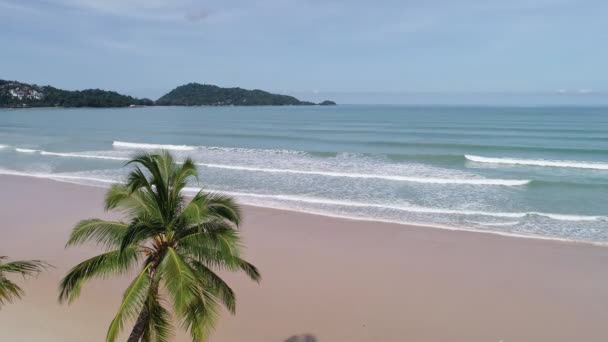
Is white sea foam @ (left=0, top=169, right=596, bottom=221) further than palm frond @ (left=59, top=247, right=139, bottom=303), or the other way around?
white sea foam @ (left=0, top=169, right=596, bottom=221)

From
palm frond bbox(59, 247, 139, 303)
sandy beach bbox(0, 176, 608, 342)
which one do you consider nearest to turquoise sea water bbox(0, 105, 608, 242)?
sandy beach bbox(0, 176, 608, 342)

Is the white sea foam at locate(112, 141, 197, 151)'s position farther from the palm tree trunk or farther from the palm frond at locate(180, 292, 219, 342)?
the palm frond at locate(180, 292, 219, 342)

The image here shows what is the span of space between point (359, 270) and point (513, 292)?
347 cm

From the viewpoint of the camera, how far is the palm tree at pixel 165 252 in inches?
197

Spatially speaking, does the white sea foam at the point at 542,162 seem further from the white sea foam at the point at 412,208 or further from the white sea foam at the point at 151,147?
the white sea foam at the point at 151,147

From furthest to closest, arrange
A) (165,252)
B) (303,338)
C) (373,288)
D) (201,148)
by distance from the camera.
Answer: (201,148) → (373,288) → (303,338) → (165,252)

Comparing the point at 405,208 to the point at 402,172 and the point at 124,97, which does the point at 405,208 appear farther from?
the point at 124,97

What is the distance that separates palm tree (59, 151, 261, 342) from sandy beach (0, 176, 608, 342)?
8.72 feet

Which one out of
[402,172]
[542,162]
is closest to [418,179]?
[402,172]

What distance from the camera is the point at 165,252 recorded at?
549 centimetres

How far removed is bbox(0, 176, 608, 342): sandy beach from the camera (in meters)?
8.01

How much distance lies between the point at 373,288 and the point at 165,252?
5.59 metres

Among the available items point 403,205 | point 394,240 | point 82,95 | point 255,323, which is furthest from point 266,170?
point 82,95

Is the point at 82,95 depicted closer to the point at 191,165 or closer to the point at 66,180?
the point at 66,180
